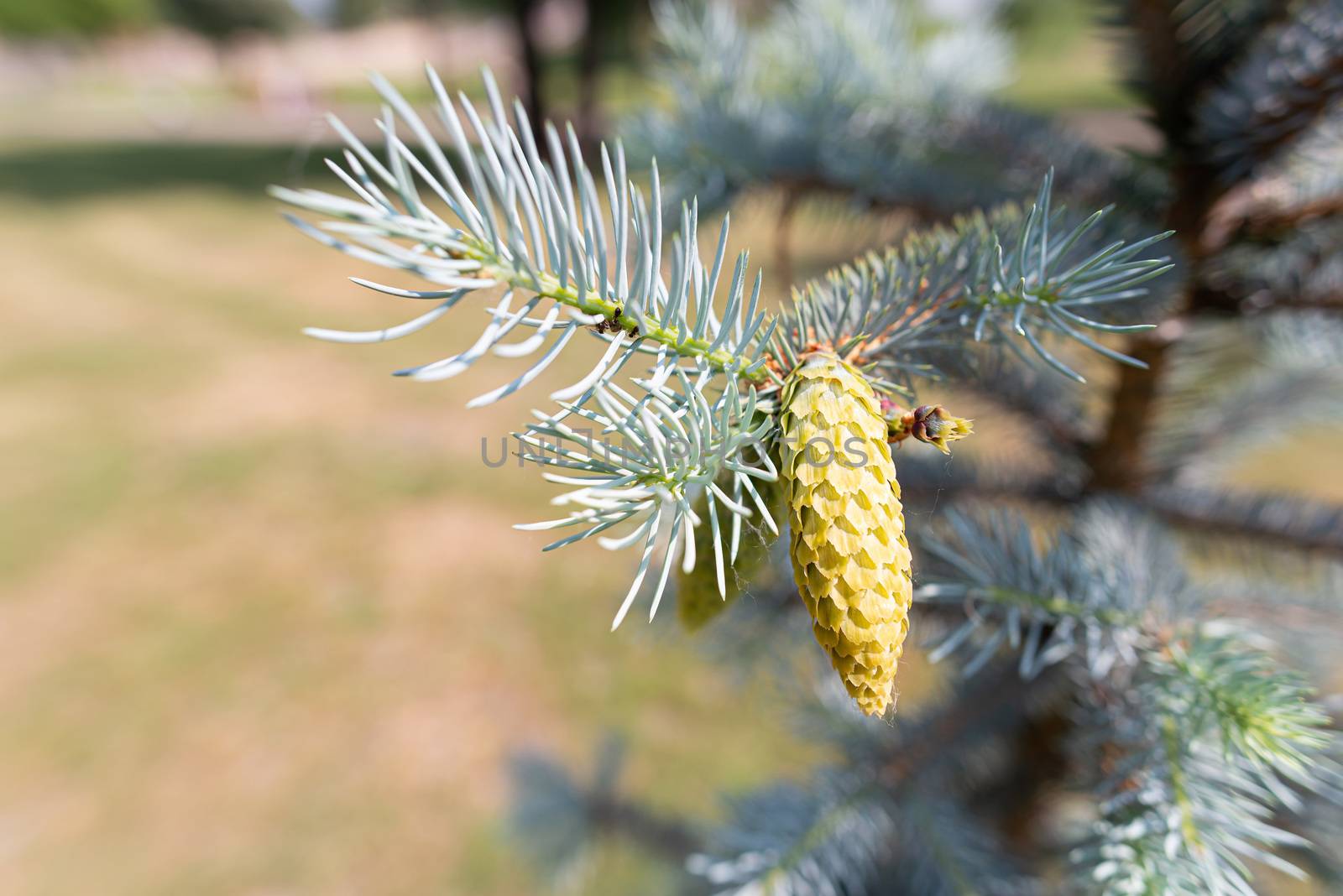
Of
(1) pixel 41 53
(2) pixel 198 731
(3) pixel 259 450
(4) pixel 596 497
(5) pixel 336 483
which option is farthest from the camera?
(1) pixel 41 53

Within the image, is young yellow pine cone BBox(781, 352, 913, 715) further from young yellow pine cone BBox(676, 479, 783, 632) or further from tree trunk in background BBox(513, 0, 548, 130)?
tree trunk in background BBox(513, 0, 548, 130)

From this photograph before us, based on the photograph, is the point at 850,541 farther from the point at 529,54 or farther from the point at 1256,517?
the point at 529,54

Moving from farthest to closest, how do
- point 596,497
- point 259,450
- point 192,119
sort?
1. point 192,119
2. point 259,450
3. point 596,497

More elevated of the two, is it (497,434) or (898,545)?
(497,434)

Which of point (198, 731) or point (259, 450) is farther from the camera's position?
point (259, 450)

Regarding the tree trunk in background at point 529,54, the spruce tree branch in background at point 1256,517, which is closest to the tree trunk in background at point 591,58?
the tree trunk in background at point 529,54

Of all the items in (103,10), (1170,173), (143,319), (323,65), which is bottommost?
(1170,173)

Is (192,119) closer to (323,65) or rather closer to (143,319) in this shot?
(323,65)

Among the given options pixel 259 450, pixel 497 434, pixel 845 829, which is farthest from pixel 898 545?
pixel 259 450
